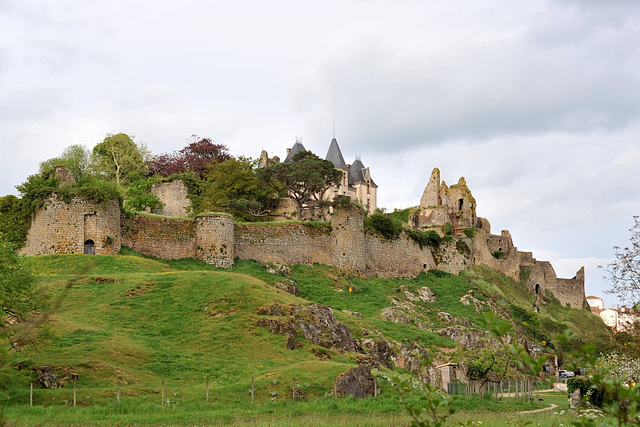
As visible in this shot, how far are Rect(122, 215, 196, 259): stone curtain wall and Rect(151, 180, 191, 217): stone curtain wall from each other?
44.1ft

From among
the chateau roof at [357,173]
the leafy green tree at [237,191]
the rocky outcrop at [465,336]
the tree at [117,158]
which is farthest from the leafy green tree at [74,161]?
the rocky outcrop at [465,336]

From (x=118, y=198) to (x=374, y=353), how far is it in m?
18.5

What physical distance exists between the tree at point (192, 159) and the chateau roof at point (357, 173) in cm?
1368

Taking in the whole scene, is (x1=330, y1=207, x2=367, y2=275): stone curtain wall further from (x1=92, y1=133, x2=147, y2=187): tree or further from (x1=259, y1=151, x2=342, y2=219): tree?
(x1=92, y1=133, x2=147, y2=187): tree

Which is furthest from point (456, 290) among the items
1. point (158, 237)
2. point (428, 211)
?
point (158, 237)

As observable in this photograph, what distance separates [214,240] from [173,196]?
15524mm

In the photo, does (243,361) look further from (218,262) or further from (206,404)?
(218,262)

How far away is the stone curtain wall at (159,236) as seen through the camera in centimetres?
4344

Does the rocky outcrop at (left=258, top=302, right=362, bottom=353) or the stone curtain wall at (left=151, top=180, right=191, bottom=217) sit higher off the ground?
the stone curtain wall at (left=151, top=180, right=191, bottom=217)

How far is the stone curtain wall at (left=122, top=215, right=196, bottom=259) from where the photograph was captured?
43.4 metres

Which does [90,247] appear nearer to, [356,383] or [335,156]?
[356,383]

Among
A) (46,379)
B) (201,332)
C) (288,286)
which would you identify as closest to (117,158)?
(288,286)

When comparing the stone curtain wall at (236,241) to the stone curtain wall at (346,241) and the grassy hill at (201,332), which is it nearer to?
the stone curtain wall at (346,241)

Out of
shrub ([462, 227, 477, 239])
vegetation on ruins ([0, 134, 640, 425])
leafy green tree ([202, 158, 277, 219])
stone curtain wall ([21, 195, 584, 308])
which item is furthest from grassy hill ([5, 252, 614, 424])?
shrub ([462, 227, 477, 239])
